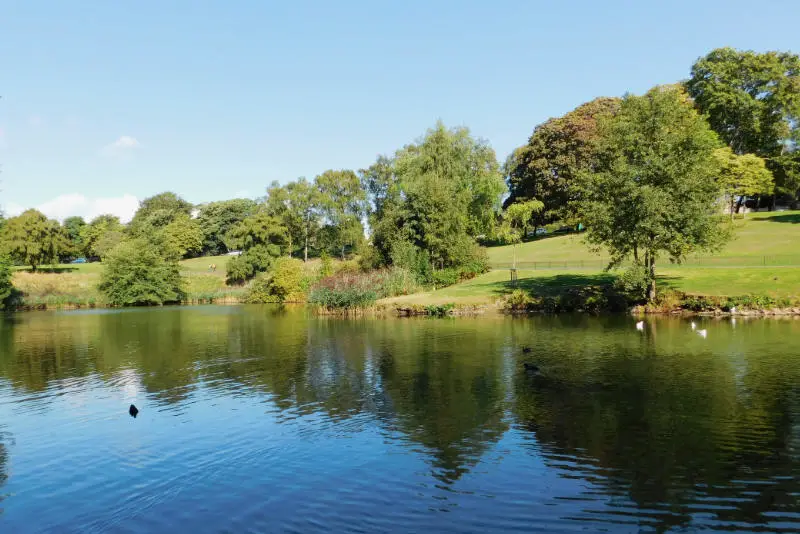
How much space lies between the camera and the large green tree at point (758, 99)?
83.8 metres

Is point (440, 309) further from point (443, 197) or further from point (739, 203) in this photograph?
point (739, 203)

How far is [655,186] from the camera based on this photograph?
140ft

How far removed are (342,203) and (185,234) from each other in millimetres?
47890

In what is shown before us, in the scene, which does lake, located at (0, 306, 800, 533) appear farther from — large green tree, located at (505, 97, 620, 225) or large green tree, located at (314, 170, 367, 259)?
large green tree, located at (314, 170, 367, 259)

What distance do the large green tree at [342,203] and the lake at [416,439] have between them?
2662 inches

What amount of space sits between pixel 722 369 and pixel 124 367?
95.5ft

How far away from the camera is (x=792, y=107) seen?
83.1m

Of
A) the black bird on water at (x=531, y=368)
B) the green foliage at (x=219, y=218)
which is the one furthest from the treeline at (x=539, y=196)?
the black bird on water at (x=531, y=368)

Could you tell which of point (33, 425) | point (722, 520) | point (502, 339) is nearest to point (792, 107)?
point (502, 339)

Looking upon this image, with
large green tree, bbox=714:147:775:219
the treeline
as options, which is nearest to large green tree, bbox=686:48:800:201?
the treeline

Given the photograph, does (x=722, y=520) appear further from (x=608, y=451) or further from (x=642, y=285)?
(x=642, y=285)

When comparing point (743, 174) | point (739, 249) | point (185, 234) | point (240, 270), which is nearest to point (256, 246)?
point (240, 270)

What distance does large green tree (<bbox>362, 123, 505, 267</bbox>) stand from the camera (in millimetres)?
65375

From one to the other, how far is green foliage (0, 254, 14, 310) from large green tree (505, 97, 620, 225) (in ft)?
255
